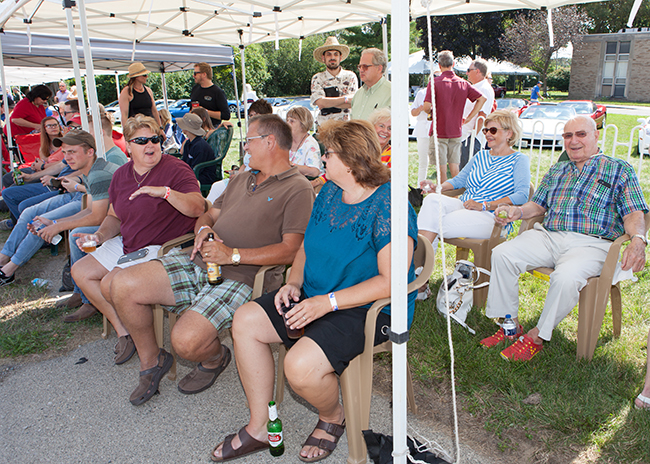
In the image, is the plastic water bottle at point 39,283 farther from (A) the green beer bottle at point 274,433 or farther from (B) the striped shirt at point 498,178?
(B) the striped shirt at point 498,178

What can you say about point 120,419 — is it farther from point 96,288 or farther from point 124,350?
point 96,288

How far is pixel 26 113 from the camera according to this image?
7.19 metres

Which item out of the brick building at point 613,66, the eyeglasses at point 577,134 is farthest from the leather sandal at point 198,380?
the brick building at point 613,66

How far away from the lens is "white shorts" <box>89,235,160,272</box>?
2.90 m

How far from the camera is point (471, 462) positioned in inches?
78.7

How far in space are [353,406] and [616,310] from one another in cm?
185

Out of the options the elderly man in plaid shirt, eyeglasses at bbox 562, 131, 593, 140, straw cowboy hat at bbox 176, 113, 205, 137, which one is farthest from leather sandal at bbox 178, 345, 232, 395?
straw cowboy hat at bbox 176, 113, 205, 137

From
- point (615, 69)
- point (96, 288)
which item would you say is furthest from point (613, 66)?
point (96, 288)

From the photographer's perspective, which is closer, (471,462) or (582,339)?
(471,462)

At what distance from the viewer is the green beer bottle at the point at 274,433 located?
6.75 feet

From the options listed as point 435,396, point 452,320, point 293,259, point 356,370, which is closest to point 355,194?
point 293,259

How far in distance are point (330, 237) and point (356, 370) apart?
22.5 inches

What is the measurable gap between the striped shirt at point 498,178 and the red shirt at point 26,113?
6700mm

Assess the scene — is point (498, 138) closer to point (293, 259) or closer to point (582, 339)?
point (582, 339)
